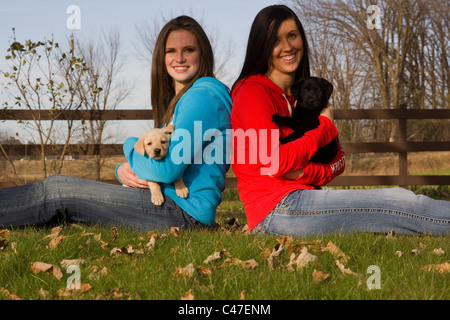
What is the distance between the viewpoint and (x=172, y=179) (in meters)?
3.19

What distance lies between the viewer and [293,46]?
10.8 feet

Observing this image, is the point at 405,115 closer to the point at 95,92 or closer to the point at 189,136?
the point at 95,92

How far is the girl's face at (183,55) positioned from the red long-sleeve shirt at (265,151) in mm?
398

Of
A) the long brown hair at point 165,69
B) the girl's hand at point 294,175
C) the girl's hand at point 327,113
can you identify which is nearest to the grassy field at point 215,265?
the girl's hand at point 294,175

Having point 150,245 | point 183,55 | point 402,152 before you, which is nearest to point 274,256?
point 150,245

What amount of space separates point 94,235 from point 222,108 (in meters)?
1.20

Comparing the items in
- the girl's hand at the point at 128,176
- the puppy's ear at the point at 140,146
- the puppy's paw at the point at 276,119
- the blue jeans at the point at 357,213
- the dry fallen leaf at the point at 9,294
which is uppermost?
the puppy's paw at the point at 276,119

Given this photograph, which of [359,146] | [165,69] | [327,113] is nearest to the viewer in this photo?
[327,113]

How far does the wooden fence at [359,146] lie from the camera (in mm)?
7547

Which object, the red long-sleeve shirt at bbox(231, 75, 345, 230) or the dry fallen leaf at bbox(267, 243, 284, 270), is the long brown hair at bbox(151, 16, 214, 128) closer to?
the red long-sleeve shirt at bbox(231, 75, 345, 230)

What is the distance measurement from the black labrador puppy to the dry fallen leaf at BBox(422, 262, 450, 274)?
1180mm

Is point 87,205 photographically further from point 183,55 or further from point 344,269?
point 344,269

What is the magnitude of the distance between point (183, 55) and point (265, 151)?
976 mm

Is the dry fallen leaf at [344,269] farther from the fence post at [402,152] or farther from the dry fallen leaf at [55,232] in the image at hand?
the fence post at [402,152]
